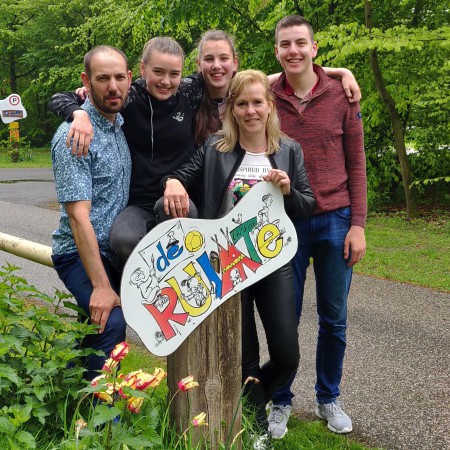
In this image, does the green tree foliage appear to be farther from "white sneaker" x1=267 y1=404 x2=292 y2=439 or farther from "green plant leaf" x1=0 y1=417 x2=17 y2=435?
"green plant leaf" x1=0 y1=417 x2=17 y2=435

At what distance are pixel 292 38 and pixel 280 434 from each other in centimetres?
200

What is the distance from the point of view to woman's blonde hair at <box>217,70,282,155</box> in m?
2.70

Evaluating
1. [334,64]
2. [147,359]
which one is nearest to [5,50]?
[334,64]

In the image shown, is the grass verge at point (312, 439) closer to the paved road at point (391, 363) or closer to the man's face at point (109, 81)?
the paved road at point (391, 363)

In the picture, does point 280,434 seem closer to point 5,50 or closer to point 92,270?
point 92,270

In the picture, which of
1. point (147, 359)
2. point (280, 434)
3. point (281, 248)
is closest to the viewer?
point (281, 248)

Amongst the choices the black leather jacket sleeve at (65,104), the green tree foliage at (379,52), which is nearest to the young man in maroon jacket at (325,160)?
the black leather jacket sleeve at (65,104)

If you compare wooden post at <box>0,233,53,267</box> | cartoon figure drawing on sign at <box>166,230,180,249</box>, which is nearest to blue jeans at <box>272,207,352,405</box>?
cartoon figure drawing on sign at <box>166,230,180,249</box>

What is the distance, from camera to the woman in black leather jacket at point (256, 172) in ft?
8.76

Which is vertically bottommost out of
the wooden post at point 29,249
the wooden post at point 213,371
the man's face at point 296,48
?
the wooden post at point 213,371

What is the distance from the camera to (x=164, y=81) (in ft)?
8.69

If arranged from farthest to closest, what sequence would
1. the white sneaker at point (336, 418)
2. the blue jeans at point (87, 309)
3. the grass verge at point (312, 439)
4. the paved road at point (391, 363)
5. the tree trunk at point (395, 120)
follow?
the tree trunk at point (395, 120) → the paved road at point (391, 363) → the white sneaker at point (336, 418) → the grass verge at point (312, 439) → the blue jeans at point (87, 309)

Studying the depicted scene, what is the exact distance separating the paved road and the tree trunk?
14.4 ft

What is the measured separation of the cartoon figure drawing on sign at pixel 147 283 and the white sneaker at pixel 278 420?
1.28 metres
